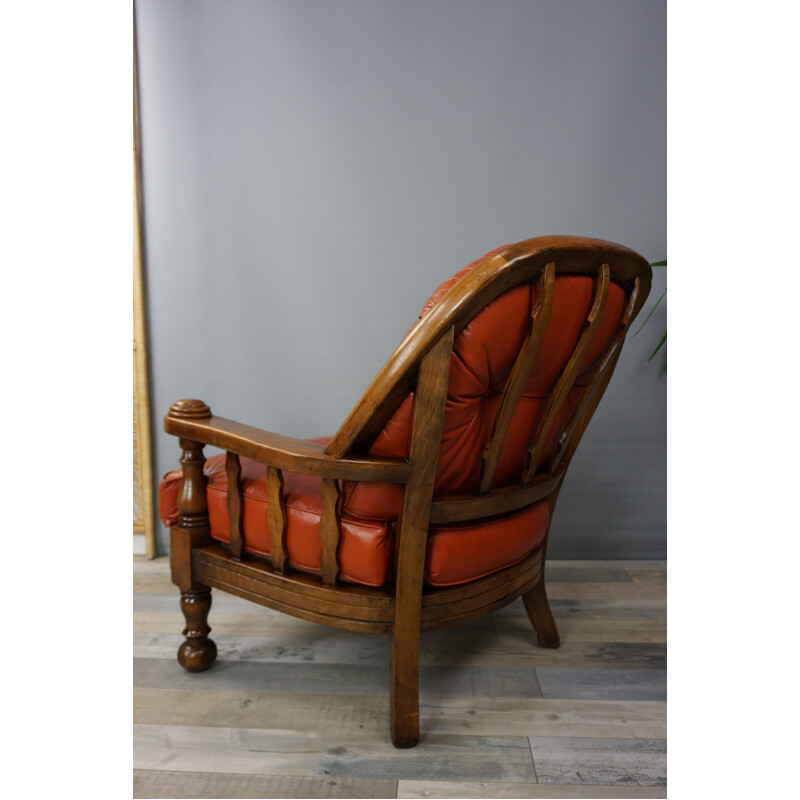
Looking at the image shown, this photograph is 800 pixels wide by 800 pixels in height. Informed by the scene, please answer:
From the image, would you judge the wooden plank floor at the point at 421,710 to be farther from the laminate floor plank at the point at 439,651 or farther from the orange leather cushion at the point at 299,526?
the orange leather cushion at the point at 299,526

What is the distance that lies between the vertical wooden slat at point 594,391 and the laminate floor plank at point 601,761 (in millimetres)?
620

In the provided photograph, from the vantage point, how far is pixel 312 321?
247cm

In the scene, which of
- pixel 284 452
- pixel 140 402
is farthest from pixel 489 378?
pixel 140 402

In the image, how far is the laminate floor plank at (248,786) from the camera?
1166 mm

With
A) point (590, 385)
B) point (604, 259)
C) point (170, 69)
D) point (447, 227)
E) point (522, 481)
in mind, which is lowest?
point (522, 481)

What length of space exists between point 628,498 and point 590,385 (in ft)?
4.06

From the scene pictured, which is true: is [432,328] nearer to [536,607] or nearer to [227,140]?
[536,607]

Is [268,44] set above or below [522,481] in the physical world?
above

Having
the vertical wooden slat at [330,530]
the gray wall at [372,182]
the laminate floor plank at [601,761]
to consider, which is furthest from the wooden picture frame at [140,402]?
the laminate floor plank at [601,761]

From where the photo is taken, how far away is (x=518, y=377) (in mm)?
1175

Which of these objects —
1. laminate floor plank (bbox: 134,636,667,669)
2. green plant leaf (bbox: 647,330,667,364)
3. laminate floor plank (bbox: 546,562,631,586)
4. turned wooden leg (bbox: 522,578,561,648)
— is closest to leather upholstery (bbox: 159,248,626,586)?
turned wooden leg (bbox: 522,578,561,648)

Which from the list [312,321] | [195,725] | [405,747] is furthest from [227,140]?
[405,747]

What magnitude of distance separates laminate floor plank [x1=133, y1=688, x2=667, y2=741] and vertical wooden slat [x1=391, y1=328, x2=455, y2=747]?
0.13 meters
